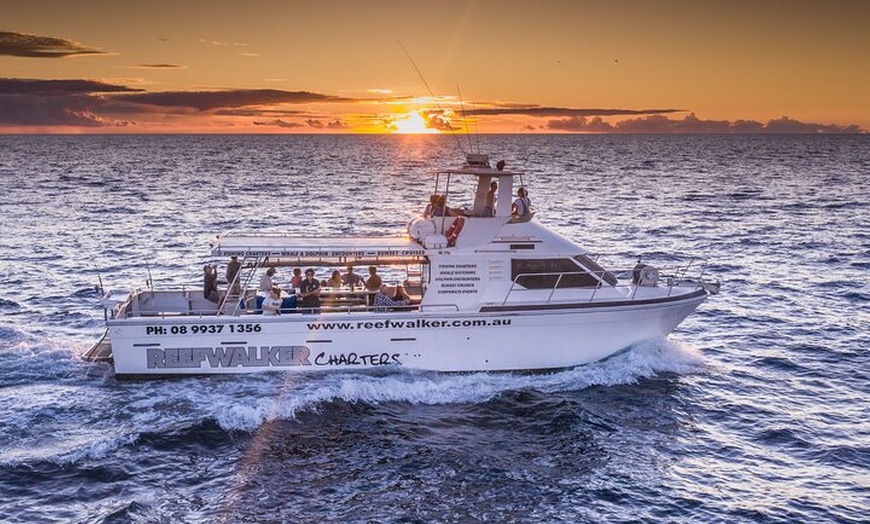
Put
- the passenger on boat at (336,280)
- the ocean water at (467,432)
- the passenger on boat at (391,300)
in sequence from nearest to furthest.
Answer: the ocean water at (467,432) → the passenger on boat at (391,300) → the passenger on boat at (336,280)

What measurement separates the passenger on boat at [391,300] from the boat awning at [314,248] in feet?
2.52

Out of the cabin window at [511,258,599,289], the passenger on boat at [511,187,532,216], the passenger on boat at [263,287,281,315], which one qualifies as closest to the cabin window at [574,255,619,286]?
the cabin window at [511,258,599,289]

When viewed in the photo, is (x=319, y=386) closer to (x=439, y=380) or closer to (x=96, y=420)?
(x=439, y=380)

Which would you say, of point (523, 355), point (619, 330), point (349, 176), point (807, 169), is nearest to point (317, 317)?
point (523, 355)

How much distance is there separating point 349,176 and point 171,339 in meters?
85.3

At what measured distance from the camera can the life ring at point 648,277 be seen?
777 inches

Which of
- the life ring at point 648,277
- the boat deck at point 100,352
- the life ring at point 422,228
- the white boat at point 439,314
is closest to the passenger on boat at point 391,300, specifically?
the white boat at point 439,314

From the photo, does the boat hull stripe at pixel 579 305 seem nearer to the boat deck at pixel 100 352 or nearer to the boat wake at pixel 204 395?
the boat wake at pixel 204 395

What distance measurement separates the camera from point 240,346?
1819cm

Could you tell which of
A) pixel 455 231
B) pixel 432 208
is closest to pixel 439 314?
pixel 455 231

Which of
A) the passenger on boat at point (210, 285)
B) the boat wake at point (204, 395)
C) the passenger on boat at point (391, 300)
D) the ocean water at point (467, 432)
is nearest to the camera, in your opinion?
the ocean water at point (467, 432)

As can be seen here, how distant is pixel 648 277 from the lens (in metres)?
19.8

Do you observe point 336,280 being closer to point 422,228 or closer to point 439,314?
point 422,228

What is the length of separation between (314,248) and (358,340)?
2289 millimetres
